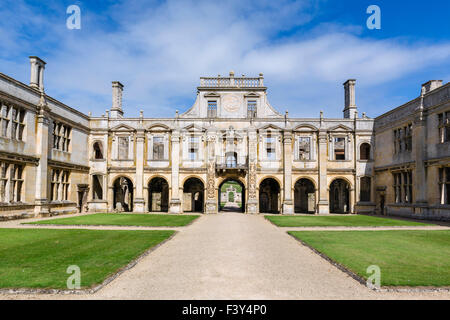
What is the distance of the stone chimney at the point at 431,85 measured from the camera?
86.1 ft

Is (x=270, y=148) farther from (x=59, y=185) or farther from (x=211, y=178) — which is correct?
(x=59, y=185)

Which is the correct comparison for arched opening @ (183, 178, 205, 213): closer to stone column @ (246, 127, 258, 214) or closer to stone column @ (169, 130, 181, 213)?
stone column @ (169, 130, 181, 213)

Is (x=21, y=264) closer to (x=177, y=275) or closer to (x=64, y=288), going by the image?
(x=64, y=288)

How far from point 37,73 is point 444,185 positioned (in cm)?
3270

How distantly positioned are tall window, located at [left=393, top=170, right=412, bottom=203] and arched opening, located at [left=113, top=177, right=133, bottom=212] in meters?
27.6

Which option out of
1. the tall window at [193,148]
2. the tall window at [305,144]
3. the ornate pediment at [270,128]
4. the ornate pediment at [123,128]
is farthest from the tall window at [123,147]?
the tall window at [305,144]

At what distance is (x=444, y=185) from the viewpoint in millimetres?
24344

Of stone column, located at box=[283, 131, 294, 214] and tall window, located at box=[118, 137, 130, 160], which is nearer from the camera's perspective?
stone column, located at box=[283, 131, 294, 214]

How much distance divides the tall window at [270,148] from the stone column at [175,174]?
9200 mm

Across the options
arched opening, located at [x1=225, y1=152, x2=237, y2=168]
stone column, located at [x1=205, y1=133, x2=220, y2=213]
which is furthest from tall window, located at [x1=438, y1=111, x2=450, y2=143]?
stone column, located at [x1=205, y1=133, x2=220, y2=213]

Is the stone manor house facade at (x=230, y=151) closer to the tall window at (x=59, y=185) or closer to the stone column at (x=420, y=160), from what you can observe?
the tall window at (x=59, y=185)

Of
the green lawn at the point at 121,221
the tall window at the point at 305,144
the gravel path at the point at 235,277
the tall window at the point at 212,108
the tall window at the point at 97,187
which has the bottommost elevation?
the green lawn at the point at 121,221

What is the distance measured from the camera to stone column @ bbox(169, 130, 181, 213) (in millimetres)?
33500

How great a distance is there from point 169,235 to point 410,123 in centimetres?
2335
